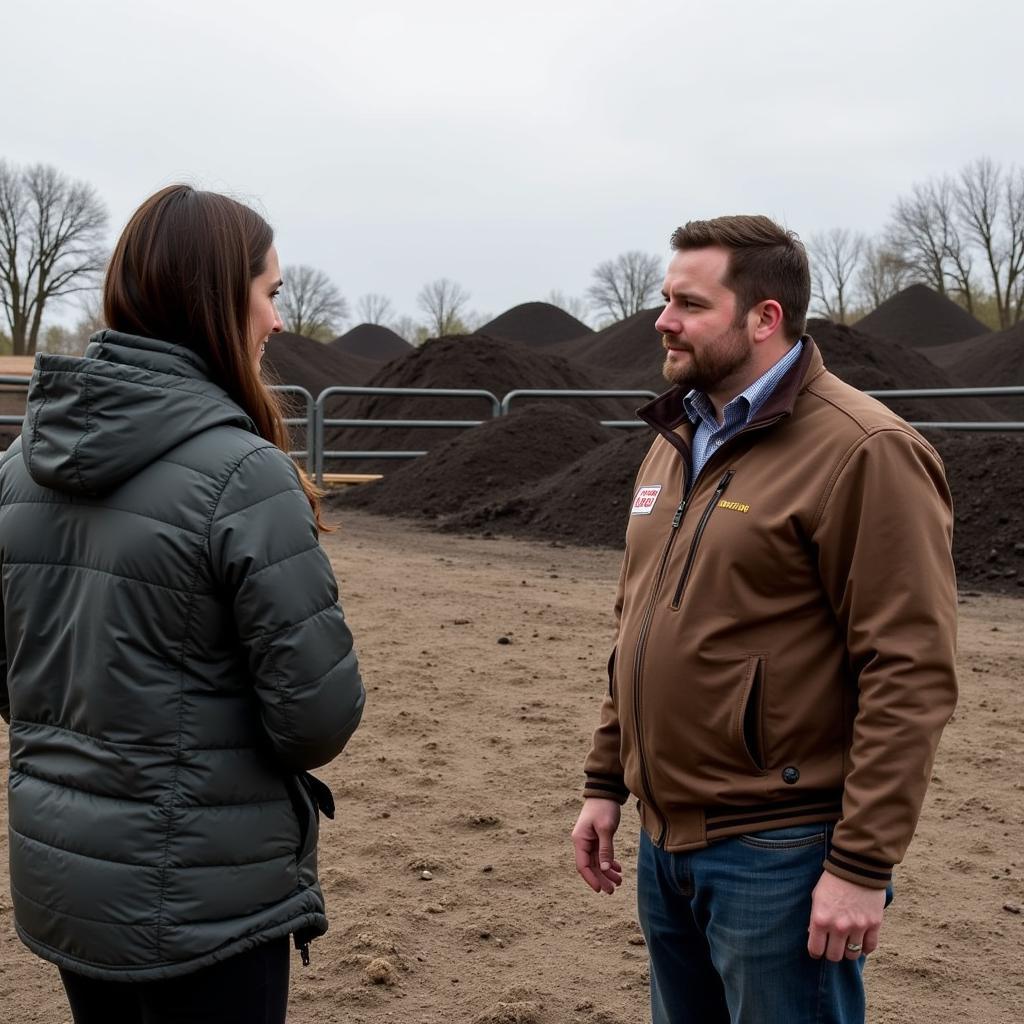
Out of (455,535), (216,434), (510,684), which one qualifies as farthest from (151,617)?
(455,535)

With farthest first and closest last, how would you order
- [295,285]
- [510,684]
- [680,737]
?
[295,285], [510,684], [680,737]

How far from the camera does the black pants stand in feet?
5.53

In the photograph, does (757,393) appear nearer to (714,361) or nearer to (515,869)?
(714,361)

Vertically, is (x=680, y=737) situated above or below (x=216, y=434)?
below

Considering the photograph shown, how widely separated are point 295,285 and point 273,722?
2298 inches

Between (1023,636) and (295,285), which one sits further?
(295,285)

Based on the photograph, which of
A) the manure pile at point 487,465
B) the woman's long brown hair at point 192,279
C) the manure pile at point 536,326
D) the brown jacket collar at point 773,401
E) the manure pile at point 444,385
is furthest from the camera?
the manure pile at point 536,326

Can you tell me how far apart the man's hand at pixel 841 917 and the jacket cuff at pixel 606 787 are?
1.91 feet

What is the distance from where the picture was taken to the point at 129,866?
1.65 m

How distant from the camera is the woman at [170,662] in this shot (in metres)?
1.66

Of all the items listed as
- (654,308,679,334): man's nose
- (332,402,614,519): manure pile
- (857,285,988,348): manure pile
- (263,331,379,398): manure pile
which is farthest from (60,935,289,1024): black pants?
(857,285,988,348): manure pile

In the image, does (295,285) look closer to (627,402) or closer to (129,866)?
(627,402)

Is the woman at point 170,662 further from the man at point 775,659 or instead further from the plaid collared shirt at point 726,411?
the plaid collared shirt at point 726,411

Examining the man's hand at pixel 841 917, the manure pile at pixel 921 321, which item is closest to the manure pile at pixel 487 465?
the man's hand at pixel 841 917
